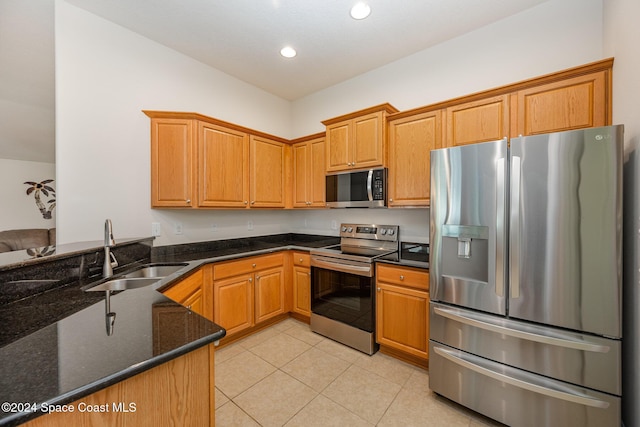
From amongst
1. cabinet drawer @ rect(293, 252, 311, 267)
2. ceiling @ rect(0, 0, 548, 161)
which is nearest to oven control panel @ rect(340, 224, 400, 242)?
cabinet drawer @ rect(293, 252, 311, 267)

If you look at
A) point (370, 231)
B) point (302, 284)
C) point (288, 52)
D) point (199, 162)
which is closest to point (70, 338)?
point (199, 162)

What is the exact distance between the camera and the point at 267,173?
123 inches

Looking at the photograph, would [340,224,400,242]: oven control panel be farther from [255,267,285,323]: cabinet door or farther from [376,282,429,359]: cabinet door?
[255,267,285,323]: cabinet door

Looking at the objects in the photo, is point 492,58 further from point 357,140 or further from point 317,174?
point 317,174

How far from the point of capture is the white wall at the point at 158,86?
6.66ft

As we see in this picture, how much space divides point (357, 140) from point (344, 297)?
163 centimetres

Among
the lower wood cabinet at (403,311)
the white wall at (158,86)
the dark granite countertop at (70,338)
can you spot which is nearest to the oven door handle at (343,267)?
the lower wood cabinet at (403,311)

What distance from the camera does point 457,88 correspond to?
2.47 metres

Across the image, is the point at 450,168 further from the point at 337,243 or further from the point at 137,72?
the point at 137,72

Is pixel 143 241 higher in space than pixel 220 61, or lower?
lower

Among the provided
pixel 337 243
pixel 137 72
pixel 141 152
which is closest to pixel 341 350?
pixel 337 243

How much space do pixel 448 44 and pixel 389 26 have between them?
693mm

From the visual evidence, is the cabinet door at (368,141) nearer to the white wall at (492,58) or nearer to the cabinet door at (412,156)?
the cabinet door at (412,156)

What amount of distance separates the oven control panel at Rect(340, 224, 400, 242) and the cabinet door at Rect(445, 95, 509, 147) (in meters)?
1.01
